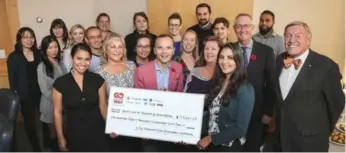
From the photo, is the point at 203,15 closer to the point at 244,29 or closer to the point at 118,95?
the point at 244,29

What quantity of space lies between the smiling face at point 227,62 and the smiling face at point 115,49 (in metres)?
0.98

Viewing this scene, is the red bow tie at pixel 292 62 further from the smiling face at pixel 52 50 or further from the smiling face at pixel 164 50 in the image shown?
the smiling face at pixel 52 50

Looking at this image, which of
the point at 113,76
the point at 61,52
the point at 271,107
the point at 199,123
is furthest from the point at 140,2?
the point at 199,123

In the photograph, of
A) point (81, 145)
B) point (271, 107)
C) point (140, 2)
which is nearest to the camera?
point (81, 145)

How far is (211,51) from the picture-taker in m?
2.45

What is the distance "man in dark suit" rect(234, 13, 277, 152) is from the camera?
2656mm

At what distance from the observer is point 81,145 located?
2.44 meters

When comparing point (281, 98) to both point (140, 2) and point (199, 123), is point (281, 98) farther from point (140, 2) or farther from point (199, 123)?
point (140, 2)

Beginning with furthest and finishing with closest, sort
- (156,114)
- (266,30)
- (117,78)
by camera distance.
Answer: (266,30)
(117,78)
(156,114)

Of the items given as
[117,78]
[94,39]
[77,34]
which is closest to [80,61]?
[117,78]

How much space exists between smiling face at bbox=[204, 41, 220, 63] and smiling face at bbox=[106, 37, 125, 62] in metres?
0.73

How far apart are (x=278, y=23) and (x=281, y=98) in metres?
2.68

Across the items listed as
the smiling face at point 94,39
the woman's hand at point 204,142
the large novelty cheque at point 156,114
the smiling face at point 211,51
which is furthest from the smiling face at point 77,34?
the woman's hand at point 204,142

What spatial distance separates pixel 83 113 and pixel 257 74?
1465 millimetres
